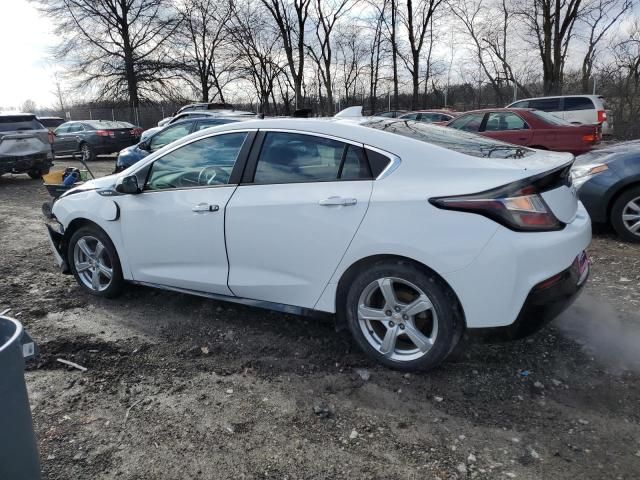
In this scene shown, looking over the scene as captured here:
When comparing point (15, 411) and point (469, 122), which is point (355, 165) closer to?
point (15, 411)

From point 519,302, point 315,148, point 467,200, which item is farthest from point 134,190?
point 519,302

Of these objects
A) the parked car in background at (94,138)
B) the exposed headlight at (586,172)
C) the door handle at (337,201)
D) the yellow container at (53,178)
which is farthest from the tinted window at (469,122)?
the parked car in background at (94,138)

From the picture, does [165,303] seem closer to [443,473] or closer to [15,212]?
[443,473]

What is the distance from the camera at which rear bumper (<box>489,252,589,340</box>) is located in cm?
276

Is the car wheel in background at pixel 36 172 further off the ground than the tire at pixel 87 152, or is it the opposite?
the tire at pixel 87 152

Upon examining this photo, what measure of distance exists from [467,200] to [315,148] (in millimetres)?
1075

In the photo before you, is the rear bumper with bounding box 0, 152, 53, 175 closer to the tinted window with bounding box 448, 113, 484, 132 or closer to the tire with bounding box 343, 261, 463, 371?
the tinted window with bounding box 448, 113, 484, 132

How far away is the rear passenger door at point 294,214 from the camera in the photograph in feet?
10.2

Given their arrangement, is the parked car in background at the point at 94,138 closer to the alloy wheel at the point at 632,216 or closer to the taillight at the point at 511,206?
the alloy wheel at the point at 632,216

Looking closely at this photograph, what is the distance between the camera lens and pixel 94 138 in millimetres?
18125

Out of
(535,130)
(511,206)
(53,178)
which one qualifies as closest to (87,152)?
(53,178)

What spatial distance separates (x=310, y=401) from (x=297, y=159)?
154 cm

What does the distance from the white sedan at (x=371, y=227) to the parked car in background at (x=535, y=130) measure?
26.4 feet

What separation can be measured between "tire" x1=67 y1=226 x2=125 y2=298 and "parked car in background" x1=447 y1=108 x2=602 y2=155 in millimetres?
8419
